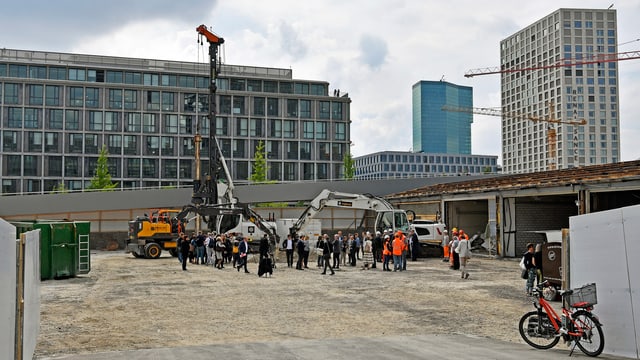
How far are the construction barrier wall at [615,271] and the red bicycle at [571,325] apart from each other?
144 millimetres

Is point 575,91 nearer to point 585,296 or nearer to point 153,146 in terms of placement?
point 153,146

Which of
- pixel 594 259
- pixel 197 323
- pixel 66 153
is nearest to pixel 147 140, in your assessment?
pixel 66 153

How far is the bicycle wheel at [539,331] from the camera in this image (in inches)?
413

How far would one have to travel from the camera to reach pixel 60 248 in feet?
73.0

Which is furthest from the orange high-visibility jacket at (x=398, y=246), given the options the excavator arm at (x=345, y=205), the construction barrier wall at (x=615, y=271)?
the construction barrier wall at (x=615, y=271)

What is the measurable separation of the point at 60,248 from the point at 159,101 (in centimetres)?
6490

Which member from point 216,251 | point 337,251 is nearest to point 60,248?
point 216,251

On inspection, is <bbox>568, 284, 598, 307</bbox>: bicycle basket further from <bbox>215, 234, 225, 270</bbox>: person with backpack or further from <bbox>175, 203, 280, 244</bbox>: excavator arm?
<bbox>175, 203, 280, 244</bbox>: excavator arm

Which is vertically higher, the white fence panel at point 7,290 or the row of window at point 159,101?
the row of window at point 159,101

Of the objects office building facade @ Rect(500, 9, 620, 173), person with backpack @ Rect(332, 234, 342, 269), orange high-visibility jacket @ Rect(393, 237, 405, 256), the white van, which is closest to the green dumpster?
person with backpack @ Rect(332, 234, 342, 269)

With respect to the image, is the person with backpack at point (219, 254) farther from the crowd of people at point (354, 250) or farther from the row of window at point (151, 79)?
the row of window at point (151, 79)

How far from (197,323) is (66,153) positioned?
2864 inches

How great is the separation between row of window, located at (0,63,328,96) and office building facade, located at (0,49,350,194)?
5.3 inches

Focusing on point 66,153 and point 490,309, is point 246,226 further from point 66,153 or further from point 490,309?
point 66,153
